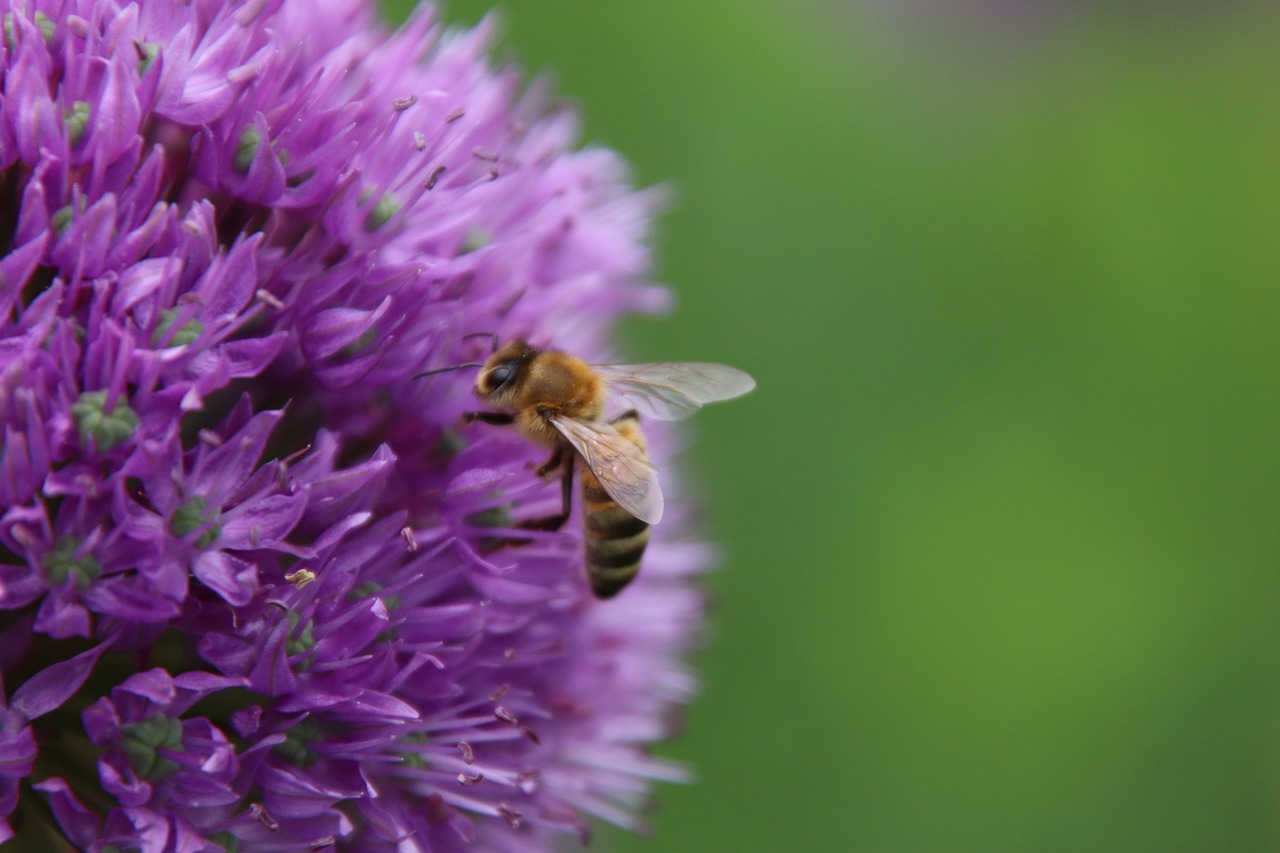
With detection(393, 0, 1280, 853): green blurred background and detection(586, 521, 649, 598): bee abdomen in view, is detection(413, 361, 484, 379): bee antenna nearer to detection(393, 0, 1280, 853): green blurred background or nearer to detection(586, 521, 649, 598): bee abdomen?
detection(586, 521, 649, 598): bee abdomen

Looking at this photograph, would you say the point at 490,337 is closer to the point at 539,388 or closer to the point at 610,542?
the point at 539,388

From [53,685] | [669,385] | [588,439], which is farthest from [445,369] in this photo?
[53,685]

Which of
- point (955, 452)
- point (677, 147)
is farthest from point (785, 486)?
point (677, 147)

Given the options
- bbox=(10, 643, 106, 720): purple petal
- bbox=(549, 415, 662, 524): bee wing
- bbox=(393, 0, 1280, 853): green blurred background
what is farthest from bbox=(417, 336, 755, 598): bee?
bbox=(393, 0, 1280, 853): green blurred background

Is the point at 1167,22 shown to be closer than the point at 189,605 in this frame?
No

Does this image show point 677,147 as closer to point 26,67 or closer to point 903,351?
point 903,351

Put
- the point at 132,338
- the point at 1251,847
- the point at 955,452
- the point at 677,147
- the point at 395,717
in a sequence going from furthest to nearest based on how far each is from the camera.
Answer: the point at 677,147, the point at 955,452, the point at 1251,847, the point at 395,717, the point at 132,338
